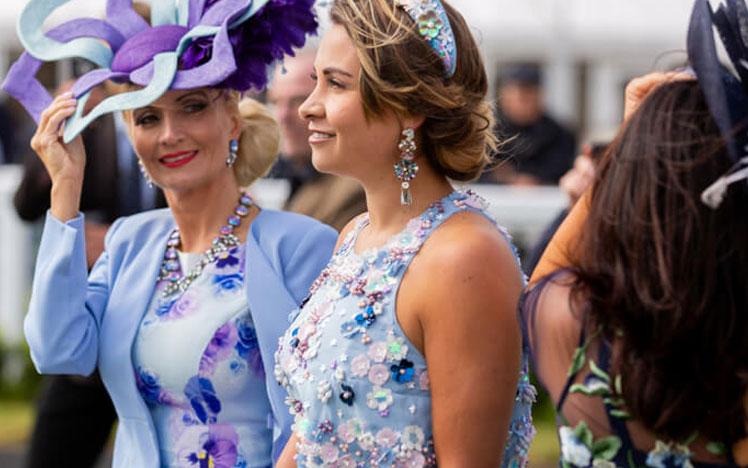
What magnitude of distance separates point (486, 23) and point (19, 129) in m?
4.45

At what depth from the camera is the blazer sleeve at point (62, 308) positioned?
3.28 m

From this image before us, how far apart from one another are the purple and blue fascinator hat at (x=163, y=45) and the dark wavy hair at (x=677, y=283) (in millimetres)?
1322

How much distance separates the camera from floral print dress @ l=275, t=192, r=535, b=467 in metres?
2.60

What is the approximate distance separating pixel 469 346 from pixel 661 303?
1.77ft

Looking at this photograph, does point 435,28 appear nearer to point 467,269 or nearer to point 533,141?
point 467,269

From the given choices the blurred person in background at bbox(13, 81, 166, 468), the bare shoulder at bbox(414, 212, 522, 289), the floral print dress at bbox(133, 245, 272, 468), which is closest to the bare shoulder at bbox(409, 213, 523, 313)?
the bare shoulder at bbox(414, 212, 522, 289)

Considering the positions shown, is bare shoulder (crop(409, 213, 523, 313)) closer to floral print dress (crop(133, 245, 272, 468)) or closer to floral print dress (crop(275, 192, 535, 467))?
floral print dress (crop(275, 192, 535, 467))

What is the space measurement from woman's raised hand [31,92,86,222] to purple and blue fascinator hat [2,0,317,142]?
41 mm

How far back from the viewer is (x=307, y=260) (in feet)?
10.7

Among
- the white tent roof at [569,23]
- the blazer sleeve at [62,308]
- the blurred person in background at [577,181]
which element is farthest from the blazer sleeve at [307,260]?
the white tent roof at [569,23]

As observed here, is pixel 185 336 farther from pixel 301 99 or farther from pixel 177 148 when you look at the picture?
pixel 301 99

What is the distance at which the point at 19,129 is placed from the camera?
486 inches

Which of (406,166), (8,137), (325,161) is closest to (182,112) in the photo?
(325,161)

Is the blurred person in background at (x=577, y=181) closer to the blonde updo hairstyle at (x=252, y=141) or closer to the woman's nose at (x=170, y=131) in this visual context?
the blonde updo hairstyle at (x=252, y=141)
